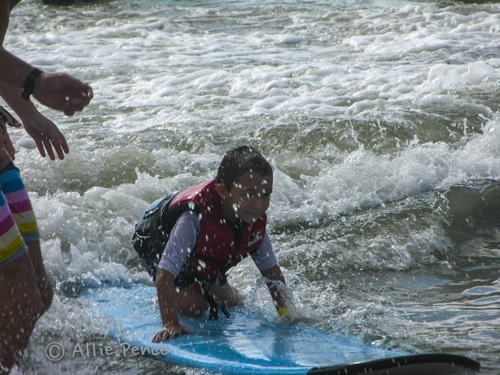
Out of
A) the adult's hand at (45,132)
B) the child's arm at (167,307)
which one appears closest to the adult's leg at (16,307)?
the adult's hand at (45,132)

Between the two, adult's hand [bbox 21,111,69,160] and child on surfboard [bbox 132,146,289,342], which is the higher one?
adult's hand [bbox 21,111,69,160]

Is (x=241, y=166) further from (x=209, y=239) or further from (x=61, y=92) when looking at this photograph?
(x=61, y=92)

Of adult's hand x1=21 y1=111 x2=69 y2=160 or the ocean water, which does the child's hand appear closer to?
the ocean water

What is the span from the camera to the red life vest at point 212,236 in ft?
12.2

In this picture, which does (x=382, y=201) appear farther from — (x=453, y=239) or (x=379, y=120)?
(x=379, y=120)

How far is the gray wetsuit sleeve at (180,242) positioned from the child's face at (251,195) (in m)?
0.22

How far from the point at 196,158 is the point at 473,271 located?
286 centimetres

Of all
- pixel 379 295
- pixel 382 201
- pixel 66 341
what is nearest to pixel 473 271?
pixel 379 295

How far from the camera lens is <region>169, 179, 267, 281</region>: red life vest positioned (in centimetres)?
373

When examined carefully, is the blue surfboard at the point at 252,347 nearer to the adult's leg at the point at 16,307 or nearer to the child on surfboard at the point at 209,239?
the child on surfboard at the point at 209,239

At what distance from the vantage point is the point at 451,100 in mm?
8188

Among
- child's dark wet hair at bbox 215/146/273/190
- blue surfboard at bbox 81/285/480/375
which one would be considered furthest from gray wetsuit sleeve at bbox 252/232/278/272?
child's dark wet hair at bbox 215/146/273/190

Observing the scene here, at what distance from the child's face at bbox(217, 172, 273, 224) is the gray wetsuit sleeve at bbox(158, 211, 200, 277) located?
22 cm

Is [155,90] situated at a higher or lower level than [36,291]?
lower
